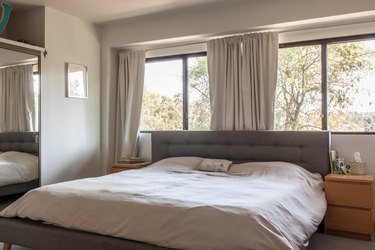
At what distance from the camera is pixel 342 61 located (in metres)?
3.79

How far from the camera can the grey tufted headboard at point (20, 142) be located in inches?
143

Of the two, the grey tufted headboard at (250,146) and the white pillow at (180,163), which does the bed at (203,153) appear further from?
the white pillow at (180,163)

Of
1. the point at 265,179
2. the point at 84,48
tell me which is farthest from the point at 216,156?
the point at 84,48

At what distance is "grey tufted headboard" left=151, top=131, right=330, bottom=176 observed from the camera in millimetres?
3630

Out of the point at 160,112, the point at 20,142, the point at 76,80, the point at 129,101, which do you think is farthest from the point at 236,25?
the point at 20,142

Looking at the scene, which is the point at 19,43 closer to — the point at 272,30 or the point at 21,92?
the point at 21,92

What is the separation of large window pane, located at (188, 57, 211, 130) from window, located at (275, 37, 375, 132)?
97 centimetres

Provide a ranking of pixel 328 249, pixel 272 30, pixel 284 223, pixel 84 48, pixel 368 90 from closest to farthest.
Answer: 1. pixel 284 223
2. pixel 328 249
3. pixel 368 90
4. pixel 272 30
5. pixel 84 48

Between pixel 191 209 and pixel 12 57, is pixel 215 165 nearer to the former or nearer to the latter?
pixel 191 209

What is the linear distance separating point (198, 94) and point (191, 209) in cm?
270

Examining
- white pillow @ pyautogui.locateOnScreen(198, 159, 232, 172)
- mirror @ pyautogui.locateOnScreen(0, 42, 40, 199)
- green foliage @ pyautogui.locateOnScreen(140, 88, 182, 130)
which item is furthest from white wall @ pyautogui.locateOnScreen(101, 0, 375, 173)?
white pillow @ pyautogui.locateOnScreen(198, 159, 232, 172)

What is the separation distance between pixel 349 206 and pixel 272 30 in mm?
2121

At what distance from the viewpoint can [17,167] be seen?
3.81 meters

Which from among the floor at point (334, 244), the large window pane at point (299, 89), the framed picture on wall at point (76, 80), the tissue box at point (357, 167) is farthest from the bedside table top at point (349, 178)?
the framed picture on wall at point (76, 80)
